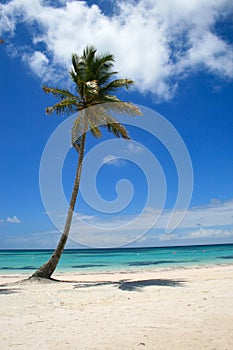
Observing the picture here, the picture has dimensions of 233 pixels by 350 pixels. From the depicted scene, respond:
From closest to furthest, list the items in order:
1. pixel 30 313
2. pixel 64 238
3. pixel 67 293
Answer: pixel 30 313 → pixel 67 293 → pixel 64 238

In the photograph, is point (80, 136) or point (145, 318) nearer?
point (145, 318)

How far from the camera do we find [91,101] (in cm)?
1510

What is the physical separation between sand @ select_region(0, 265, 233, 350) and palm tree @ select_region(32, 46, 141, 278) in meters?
5.89

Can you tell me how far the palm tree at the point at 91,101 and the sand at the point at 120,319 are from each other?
5889 millimetres

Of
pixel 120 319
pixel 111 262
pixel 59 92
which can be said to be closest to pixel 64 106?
pixel 59 92

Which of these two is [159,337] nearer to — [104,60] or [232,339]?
[232,339]

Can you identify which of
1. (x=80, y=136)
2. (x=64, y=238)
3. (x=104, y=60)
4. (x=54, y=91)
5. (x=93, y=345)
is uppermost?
(x=104, y=60)

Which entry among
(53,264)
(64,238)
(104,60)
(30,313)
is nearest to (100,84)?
(104,60)

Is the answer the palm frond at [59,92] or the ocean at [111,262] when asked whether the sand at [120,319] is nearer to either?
the palm frond at [59,92]

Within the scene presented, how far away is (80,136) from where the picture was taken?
15.3m

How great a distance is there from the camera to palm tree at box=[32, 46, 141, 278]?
48.6 ft

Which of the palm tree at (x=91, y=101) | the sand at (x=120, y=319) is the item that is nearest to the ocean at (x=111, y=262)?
the palm tree at (x=91, y=101)

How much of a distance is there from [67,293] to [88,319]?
399 centimetres

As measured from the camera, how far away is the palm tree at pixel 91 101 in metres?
14.8
